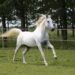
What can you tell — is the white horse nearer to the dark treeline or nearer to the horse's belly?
the horse's belly

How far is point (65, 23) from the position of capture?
27562 mm

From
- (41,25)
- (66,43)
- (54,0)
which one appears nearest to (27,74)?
(41,25)

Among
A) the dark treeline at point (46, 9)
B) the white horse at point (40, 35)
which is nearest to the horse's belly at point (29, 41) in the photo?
the white horse at point (40, 35)

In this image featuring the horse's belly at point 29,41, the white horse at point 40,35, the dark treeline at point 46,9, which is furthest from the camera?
the dark treeline at point 46,9

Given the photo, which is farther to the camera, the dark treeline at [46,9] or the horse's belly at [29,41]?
the dark treeline at [46,9]

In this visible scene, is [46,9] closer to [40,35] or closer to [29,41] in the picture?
[29,41]

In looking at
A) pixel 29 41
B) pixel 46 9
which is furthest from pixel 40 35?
pixel 46 9

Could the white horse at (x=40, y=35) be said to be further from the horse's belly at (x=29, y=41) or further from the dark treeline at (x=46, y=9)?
the dark treeline at (x=46, y=9)

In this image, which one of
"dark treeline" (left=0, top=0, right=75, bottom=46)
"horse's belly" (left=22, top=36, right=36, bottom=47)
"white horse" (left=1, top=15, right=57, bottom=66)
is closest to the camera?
"white horse" (left=1, top=15, right=57, bottom=66)

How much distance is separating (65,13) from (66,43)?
4886mm

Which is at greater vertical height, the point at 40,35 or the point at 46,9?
the point at 46,9

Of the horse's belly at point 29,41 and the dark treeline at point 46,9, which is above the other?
the dark treeline at point 46,9

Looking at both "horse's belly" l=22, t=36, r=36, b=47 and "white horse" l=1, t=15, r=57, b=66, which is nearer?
"white horse" l=1, t=15, r=57, b=66

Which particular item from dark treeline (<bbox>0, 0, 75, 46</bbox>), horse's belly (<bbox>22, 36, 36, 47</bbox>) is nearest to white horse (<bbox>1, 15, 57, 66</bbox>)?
→ horse's belly (<bbox>22, 36, 36, 47</bbox>)
